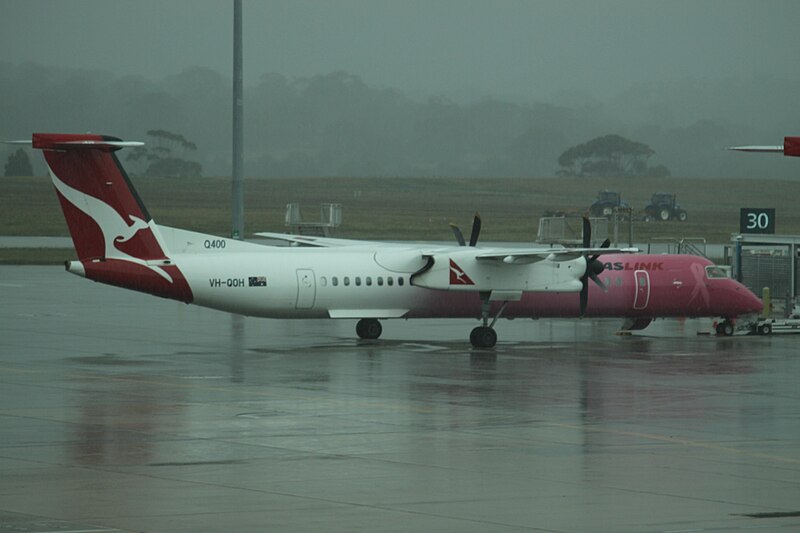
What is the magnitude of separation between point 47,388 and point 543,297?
1450 cm

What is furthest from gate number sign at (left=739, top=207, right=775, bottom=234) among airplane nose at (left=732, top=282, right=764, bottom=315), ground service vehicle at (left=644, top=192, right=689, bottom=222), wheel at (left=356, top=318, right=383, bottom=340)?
ground service vehicle at (left=644, top=192, right=689, bottom=222)

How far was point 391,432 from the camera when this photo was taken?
2036cm

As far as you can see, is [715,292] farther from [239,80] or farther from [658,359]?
[239,80]

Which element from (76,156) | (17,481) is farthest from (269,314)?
(17,481)

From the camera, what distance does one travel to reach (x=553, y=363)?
100 feet

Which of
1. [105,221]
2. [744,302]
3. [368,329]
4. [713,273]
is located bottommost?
[368,329]

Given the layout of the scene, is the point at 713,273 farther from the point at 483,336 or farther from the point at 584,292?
the point at 483,336

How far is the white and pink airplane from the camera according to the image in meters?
31.3

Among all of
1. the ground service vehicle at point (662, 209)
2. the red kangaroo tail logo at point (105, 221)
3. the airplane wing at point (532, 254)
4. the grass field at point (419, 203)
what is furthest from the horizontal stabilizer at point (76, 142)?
the ground service vehicle at point (662, 209)

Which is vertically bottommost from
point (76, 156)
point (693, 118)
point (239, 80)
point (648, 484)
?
point (648, 484)

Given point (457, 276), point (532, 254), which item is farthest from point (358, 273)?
point (532, 254)

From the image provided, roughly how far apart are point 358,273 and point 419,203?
3659 inches

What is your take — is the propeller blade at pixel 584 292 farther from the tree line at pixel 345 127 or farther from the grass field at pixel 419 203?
the tree line at pixel 345 127

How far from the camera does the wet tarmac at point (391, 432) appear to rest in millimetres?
14547
